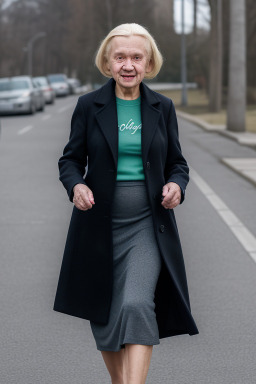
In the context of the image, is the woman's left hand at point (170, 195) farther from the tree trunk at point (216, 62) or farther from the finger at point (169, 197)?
the tree trunk at point (216, 62)

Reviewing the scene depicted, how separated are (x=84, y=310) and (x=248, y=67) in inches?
1663

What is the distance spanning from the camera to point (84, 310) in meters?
3.60

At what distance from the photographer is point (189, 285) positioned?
6.34 m

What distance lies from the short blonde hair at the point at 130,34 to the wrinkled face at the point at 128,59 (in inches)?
0.7

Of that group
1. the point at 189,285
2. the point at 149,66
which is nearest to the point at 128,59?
the point at 149,66

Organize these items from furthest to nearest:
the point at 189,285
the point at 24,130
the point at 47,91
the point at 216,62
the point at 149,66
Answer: the point at 47,91
the point at 216,62
the point at 24,130
the point at 189,285
the point at 149,66

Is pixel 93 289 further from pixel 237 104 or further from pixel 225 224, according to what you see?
pixel 237 104

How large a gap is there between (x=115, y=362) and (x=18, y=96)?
30.3 m

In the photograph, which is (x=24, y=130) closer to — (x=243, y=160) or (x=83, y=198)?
(x=243, y=160)

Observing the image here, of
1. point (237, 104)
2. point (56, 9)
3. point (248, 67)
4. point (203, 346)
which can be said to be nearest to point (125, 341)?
point (203, 346)

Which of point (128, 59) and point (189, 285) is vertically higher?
point (128, 59)

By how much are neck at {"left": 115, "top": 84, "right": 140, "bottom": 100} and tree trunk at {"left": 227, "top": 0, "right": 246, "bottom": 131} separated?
1892 centimetres

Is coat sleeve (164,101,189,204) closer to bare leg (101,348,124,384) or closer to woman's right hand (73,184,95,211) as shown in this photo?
woman's right hand (73,184,95,211)

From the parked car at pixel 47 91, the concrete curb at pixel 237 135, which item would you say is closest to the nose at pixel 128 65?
the concrete curb at pixel 237 135
